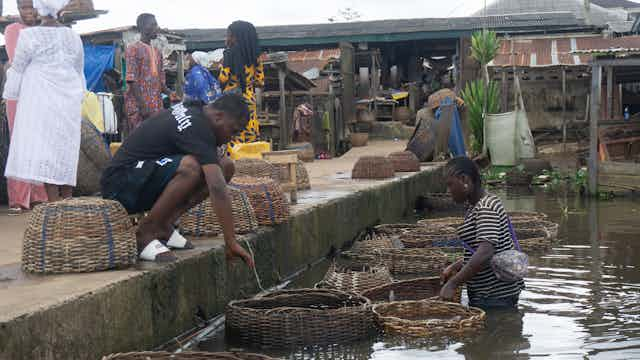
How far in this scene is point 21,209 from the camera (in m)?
7.50

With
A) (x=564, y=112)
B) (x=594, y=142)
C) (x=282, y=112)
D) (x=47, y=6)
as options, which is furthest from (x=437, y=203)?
(x=564, y=112)

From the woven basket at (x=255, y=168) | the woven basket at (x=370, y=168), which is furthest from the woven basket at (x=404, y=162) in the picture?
the woven basket at (x=255, y=168)

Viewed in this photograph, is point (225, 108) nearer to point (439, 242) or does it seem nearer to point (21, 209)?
point (21, 209)

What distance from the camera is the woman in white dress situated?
267 inches

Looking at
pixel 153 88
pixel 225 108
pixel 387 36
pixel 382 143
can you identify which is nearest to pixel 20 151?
pixel 153 88

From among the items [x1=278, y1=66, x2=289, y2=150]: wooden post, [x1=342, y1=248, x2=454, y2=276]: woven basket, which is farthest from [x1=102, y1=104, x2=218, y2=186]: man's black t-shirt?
[x1=278, y1=66, x2=289, y2=150]: wooden post

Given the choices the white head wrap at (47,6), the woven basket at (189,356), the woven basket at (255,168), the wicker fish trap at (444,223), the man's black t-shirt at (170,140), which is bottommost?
the wicker fish trap at (444,223)

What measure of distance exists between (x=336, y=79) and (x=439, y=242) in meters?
14.3

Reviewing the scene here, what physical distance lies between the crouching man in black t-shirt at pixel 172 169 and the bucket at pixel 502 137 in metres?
12.2

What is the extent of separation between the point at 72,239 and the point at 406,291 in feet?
7.97

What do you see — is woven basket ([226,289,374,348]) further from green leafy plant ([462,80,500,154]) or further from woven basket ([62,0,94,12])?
green leafy plant ([462,80,500,154])

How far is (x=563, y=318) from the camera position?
564cm

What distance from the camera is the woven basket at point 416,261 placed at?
7305mm

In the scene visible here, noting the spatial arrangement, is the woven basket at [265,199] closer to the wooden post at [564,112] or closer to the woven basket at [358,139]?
the wooden post at [564,112]
